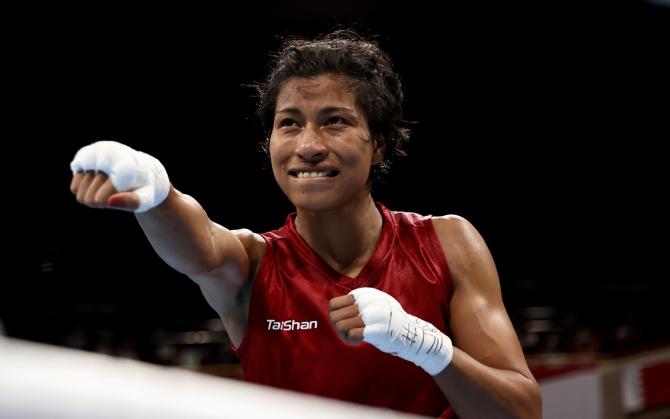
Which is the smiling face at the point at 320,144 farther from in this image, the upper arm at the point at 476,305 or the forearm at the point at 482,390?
the forearm at the point at 482,390

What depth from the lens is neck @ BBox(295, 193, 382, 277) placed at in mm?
2160

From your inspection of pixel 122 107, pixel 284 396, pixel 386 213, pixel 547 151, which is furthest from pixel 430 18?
pixel 284 396

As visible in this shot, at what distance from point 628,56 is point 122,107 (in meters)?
4.63

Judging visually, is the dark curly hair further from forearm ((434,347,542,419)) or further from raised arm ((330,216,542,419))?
forearm ((434,347,542,419))

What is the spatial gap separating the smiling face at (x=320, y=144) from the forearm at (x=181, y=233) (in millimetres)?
276

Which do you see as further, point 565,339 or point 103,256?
point 103,256

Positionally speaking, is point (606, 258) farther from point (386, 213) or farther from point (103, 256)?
point (386, 213)

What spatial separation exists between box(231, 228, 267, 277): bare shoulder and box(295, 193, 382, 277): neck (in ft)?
0.41

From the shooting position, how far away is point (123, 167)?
1551 millimetres

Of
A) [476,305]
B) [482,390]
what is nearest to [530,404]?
[482,390]

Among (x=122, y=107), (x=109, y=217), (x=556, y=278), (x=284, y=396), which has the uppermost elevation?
(x=284, y=396)

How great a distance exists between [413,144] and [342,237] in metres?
5.79

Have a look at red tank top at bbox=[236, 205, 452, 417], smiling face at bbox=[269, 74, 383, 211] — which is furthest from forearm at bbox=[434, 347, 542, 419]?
smiling face at bbox=[269, 74, 383, 211]

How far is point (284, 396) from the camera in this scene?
1.62 feet
